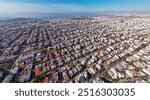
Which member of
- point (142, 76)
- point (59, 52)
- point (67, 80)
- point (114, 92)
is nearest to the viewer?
point (114, 92)

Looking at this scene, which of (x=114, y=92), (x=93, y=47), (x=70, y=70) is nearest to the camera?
(x=114, y=92)

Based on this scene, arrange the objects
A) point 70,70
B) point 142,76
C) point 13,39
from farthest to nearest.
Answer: point 13,39, point 70,70, point 142,76

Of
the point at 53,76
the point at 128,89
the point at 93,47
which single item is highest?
the point at 128,89

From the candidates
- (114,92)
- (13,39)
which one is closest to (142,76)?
(114,92)

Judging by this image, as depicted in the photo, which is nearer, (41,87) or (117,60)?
(41,87)

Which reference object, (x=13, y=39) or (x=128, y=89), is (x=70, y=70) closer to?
(x=128, y=89)

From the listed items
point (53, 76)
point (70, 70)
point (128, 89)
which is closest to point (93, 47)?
point (70, 70)

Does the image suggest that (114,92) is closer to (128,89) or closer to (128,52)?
(128,89)

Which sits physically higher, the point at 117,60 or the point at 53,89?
the point at 53,89

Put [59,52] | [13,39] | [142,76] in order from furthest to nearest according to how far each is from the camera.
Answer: [13,39], [59,52], [142,76]
